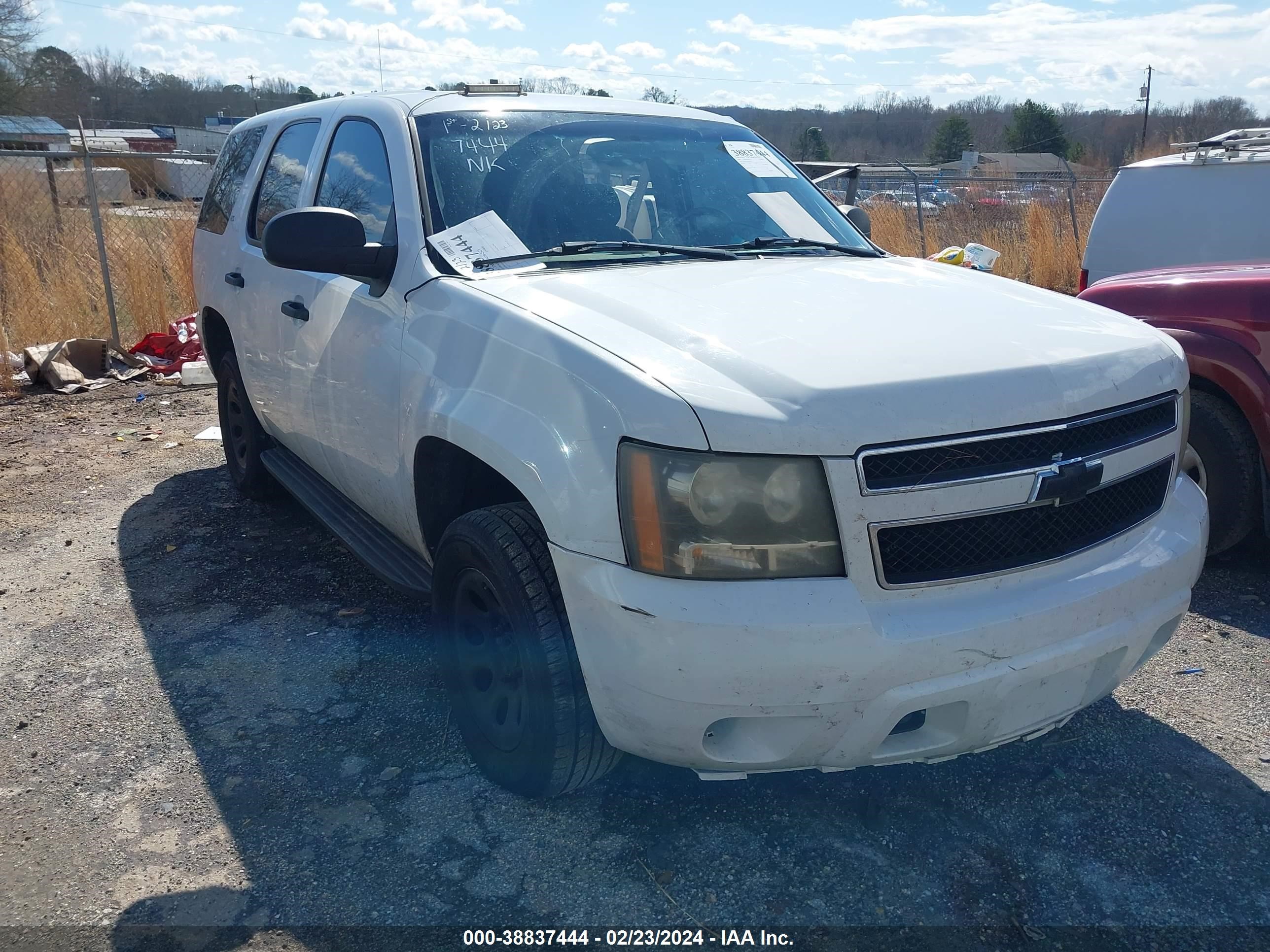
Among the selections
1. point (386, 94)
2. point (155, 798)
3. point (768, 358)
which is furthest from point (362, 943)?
point (386, 94)

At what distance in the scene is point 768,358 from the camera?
2219 millimetres

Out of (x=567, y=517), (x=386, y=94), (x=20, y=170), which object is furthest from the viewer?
(x=20, y=170)

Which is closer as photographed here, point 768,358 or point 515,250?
point 768,358

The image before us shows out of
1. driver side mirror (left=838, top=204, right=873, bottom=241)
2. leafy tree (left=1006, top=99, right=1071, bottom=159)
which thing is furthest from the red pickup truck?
leafy tree (left=1006, top=99, right=1071, bottom=159)

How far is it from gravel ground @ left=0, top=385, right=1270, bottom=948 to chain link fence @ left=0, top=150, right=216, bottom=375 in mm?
5922

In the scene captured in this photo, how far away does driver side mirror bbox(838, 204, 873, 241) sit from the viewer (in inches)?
164

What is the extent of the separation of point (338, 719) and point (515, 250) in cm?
158

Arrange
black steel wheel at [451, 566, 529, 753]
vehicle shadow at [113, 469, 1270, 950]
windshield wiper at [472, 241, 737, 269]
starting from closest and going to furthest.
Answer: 1. vehicle shadow at [113, 469, 1270, 950]
2. black steel wheel at [451, 566, 529, 753]
3. windshield wiper at [472, 241, 737, 269]

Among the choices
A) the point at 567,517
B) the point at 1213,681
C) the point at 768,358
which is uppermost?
the point at 768,358

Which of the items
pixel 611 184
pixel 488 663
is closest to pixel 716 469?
pixel 488 663

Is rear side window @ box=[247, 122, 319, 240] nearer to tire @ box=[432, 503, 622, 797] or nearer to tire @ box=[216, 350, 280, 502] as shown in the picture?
tire @ box=[216, 350, 280, 502]

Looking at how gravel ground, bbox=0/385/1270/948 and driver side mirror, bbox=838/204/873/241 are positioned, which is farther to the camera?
driver side mirror, bbox=838/204/873/241

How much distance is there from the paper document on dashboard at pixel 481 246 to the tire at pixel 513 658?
770mm

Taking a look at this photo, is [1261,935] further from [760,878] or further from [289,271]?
[289,271]
